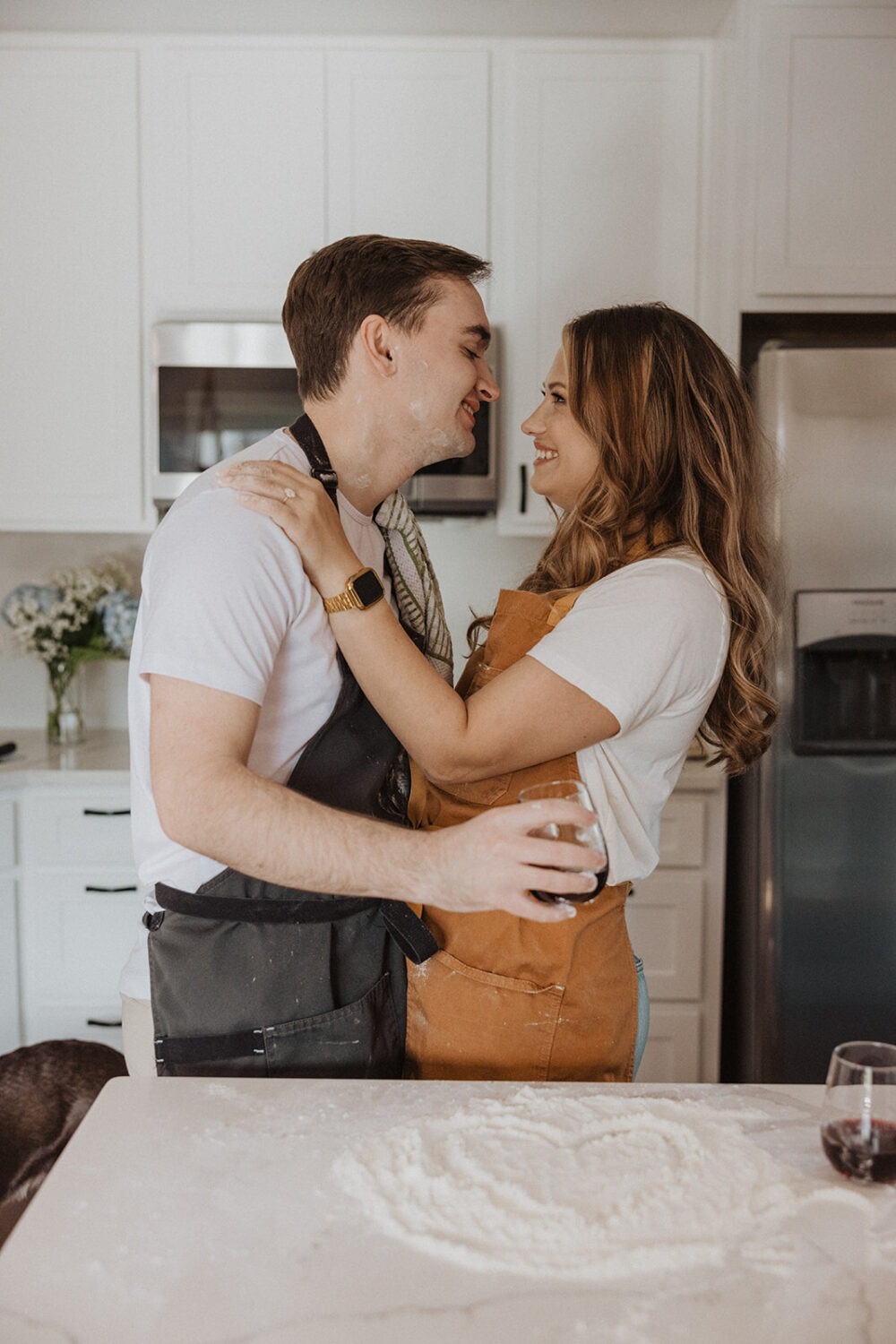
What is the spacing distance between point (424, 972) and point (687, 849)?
1.43 m

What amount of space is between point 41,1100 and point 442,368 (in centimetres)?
128

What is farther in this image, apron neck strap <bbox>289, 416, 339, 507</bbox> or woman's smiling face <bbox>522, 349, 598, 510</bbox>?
woman's smiling face <bbox>522, 349, 598, 510</bbox>

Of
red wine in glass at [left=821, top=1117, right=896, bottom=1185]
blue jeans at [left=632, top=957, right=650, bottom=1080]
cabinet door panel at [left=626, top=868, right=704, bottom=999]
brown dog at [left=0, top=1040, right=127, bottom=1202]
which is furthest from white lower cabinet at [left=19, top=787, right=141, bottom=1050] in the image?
red wine in glass at [left=821, top=1117, right=896, bottom=1185]

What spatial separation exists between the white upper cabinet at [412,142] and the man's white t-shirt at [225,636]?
1638 mm

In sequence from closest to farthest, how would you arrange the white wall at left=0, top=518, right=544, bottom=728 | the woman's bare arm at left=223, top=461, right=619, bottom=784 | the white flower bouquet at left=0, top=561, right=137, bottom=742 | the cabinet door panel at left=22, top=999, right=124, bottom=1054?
the woman's bare arm at left=223, top=461, right=619, bottom=784
the cabinet door panel at left=22, top=999, right=124, bottom=1054
the white flower bouquet at left=0, top=561, right=137, bottom=742
the white wall at left=0, top=518, right=544, bottom=728

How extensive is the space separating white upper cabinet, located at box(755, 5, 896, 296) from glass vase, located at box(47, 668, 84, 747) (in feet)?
6.71

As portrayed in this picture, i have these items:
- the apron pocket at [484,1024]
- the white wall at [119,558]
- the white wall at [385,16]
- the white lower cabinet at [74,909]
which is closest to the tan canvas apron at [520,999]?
the apron pocket at [484,1024]

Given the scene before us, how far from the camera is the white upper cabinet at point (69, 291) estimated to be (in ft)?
9.09

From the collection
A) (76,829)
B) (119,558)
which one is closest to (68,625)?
(119,558)

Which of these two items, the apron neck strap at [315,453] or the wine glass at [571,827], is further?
the apron neck strap at [315,453]

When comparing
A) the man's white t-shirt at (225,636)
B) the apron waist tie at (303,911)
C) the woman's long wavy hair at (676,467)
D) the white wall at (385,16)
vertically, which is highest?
the white wall at (385,16)

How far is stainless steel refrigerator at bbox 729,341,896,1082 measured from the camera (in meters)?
2.40

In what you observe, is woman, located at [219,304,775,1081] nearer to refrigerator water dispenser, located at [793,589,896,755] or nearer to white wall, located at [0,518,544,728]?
refrigerator water dispenser, located at [793,589,896,755]

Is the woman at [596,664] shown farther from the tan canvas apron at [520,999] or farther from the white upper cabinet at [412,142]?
the white upper cabinet at [412,142]
